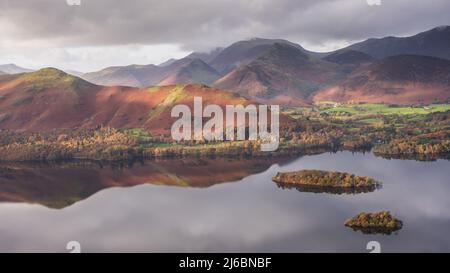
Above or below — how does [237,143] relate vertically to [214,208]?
above

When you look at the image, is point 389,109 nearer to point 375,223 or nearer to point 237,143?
point 237,143

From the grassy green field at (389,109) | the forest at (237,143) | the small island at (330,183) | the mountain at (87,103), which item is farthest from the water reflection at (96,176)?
the grassy green field at (389,109)

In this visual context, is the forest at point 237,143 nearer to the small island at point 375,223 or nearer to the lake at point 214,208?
the lake at point 214,208

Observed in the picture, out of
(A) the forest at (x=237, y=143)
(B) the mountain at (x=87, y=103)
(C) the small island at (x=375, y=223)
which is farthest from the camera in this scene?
(B) the mountain at (x=87, y=103)

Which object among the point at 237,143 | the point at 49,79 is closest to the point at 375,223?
the point at 237,143

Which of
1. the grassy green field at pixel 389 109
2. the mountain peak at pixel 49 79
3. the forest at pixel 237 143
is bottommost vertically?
the forest at pixel 237 143

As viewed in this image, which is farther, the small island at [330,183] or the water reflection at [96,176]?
the water reflection at [96,176]
